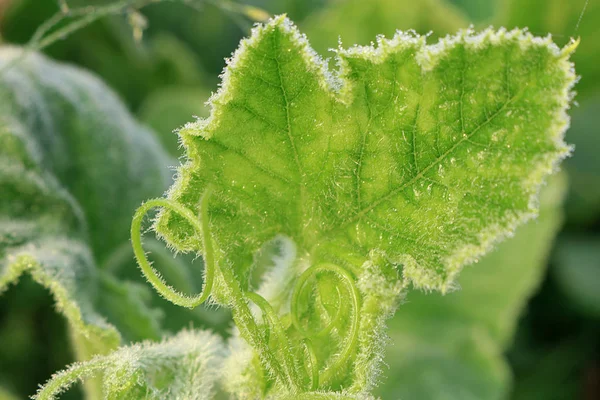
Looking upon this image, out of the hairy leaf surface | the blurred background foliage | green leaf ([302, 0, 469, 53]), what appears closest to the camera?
the hairy leaf surface

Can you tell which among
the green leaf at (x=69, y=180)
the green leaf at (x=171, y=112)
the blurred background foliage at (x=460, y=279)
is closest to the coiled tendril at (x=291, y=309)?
the green leaf at (x=69, y=180)

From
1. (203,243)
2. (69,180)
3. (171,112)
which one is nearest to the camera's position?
(203,243)

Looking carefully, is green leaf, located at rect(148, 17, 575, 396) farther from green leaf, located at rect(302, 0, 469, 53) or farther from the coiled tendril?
green leaf, located at rect(302, 0, 469, 53)

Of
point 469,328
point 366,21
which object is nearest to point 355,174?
point 469,328

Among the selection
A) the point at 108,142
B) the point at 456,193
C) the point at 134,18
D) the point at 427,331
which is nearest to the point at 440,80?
the point at 456,193

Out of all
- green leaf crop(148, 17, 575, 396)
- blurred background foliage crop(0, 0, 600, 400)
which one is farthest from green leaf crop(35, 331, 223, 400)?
blurred background foliage crop(0, 0, 600, 400)

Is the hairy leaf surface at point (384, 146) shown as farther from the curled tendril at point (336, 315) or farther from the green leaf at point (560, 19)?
the green leaf at point (560, 19)

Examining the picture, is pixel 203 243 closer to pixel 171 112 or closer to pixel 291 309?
pixel 291 309
